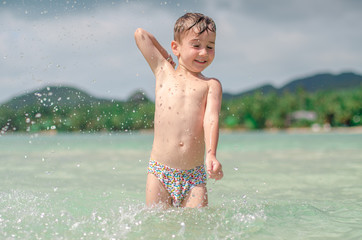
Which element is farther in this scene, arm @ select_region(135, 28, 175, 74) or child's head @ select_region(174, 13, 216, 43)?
arm @ select_region(135, 28, 175, 74)

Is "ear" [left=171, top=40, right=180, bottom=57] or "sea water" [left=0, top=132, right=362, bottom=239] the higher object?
"ear" [left=171, top=40, right=180, bottom=57]

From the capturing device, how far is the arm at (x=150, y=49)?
3.20 meters

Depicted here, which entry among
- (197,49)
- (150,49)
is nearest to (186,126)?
(197,49)

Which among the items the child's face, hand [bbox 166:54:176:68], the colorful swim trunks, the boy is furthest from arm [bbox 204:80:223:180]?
hand [bbox 166:54:176:68]

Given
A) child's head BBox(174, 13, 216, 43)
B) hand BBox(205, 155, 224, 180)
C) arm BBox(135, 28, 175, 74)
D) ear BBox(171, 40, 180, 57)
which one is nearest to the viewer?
hand BBox(205, 155, 224, 180)

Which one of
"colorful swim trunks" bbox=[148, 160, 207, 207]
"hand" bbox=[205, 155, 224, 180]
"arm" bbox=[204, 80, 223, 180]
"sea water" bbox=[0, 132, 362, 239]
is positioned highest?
"arm" bbox=[204, 80, 223, 180]

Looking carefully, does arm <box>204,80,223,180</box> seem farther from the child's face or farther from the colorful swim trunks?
the colorful swim trunks

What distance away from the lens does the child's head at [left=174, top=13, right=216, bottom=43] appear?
2.92m

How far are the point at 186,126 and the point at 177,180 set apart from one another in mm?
396

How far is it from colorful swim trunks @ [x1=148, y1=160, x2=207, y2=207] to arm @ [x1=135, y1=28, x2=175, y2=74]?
2.67 ft

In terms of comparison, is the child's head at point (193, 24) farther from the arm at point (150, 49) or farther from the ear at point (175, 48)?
the arm at point (150, 49)

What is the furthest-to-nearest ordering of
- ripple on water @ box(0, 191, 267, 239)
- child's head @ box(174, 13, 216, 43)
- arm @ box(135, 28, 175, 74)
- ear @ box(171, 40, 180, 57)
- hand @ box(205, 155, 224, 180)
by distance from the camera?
1. arm @ box(135, 28, 175, 74)
2. ear @ box(171, 40, 180, 57)
3. child's head @ box(174, 13, 216, 43)
4. hand @ box(205, 155, 224, 180)
5. ripple on water @ box(0, 191, 267, 239)

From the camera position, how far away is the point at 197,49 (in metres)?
2.97

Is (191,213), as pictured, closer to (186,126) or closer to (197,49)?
(186,126)
